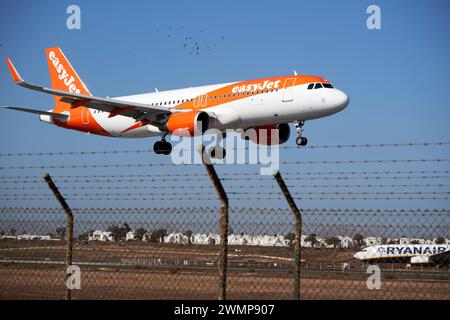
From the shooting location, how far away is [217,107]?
134 feet

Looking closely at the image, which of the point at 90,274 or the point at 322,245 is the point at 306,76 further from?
the point at 322,245

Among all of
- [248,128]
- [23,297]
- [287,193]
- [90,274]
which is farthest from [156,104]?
[287,193]

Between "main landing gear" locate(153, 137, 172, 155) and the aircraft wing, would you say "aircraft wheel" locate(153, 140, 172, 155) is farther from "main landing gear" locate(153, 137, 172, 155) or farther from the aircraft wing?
the aircraft wing

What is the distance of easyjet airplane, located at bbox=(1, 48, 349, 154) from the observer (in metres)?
37.5

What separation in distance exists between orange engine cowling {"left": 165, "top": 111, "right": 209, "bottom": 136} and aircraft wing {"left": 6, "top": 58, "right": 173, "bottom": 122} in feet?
6.84

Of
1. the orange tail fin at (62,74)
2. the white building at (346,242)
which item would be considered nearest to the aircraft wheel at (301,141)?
the orange tail fin at (62,74)

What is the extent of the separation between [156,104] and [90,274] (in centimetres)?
1996

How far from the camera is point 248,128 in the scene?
42281 millimetres

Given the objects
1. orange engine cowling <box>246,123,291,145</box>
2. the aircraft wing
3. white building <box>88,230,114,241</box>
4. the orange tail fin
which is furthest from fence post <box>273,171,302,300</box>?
the orange tail fin

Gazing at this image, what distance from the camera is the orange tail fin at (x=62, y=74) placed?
54156 mm

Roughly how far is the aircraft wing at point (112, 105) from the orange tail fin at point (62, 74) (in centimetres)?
1053

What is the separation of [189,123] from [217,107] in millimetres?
2069
